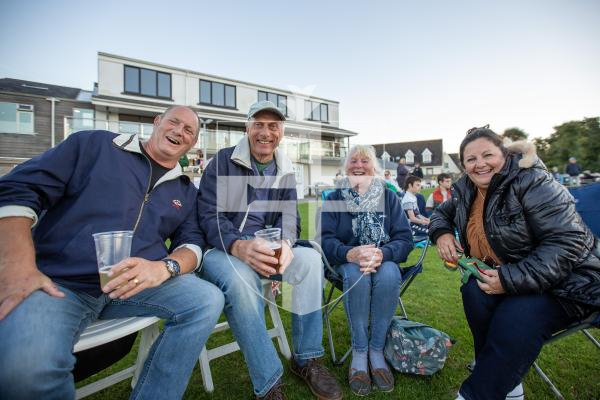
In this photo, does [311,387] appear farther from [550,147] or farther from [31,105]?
[550,147]

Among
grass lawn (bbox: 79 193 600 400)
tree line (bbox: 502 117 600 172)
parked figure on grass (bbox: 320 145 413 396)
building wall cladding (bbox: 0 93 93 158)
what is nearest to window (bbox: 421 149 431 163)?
tree line (bbox: 502 117 600 172)

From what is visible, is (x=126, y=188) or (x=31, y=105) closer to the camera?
(x=126, y=188)

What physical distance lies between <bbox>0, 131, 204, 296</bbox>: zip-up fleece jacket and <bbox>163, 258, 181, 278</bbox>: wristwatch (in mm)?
132

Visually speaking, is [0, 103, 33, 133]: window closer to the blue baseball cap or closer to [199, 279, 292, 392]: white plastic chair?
the blue baseball cap

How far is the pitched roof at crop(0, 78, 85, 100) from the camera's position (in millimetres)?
17597

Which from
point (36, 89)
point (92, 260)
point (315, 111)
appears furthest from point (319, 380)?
point (36, 89)

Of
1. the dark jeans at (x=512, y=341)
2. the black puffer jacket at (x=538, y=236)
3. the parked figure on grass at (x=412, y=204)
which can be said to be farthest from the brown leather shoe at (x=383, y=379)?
the parked figure on grass at (x=412, y=204)

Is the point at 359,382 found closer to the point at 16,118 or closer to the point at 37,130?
the point at 37,130

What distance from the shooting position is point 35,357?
0.96 m

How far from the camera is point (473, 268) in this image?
61.1 inches

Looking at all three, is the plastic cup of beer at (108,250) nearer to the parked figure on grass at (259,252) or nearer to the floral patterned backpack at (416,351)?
the parked figure on grass at (259,252)

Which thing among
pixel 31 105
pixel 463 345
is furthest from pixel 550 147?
pixel 31 105

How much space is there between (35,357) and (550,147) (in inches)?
1396

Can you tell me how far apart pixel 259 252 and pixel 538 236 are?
1.39 metres
